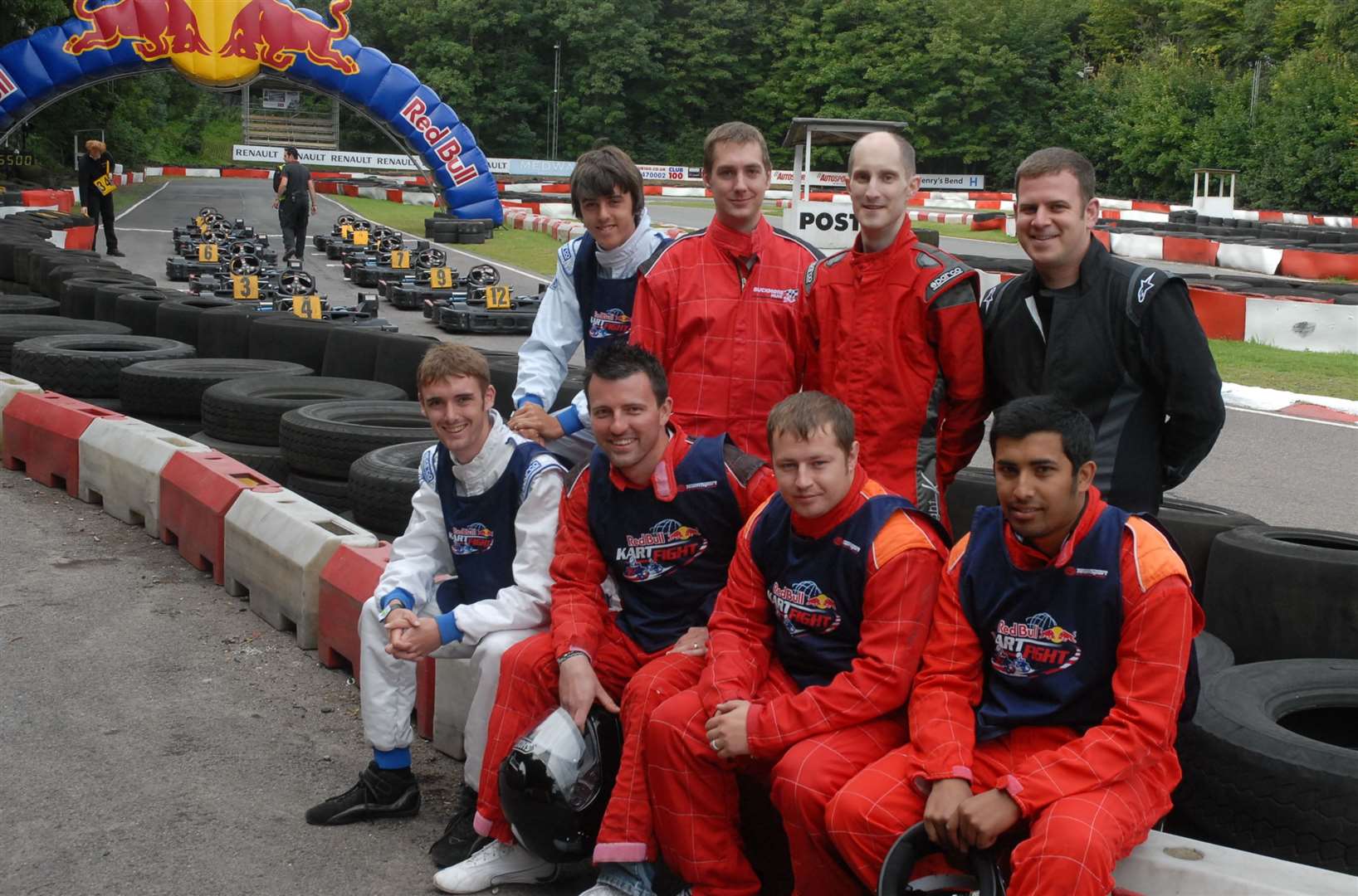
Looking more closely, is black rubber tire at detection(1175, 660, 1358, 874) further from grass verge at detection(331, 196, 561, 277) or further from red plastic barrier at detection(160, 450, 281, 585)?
grass verge at detection(331, 196, 561, 277)

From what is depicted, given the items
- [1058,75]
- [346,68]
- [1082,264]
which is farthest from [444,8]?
[1082,264]

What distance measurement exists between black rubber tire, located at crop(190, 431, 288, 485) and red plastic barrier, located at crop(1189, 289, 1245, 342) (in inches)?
368

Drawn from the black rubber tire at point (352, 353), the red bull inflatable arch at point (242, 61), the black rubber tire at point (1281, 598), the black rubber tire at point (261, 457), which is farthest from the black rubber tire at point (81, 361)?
the red bull inflatable arch at point (242, 61)

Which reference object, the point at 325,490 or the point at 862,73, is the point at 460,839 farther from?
the point at 862,73

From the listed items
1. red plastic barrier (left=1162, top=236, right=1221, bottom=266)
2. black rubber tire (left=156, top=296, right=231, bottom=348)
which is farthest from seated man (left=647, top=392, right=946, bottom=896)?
red plastic barrier (left=1162, top=236, right=1221, bottom=266)

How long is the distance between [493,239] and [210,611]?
70.3 ft

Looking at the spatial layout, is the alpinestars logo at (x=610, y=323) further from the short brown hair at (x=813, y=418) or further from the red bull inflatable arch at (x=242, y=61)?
the red bull inflatable arch at (x=242, y=61)

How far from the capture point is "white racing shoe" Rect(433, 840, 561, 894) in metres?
3.25

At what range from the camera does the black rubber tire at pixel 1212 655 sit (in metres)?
3.66

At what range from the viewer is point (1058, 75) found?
56.6m

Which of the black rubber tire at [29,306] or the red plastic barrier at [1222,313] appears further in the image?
the red plastic barrier at [1222,313]

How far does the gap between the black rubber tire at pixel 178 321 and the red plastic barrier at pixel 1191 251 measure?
17053 mm

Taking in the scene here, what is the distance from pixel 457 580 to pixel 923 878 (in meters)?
1.68

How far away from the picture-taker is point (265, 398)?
22.7 feet
